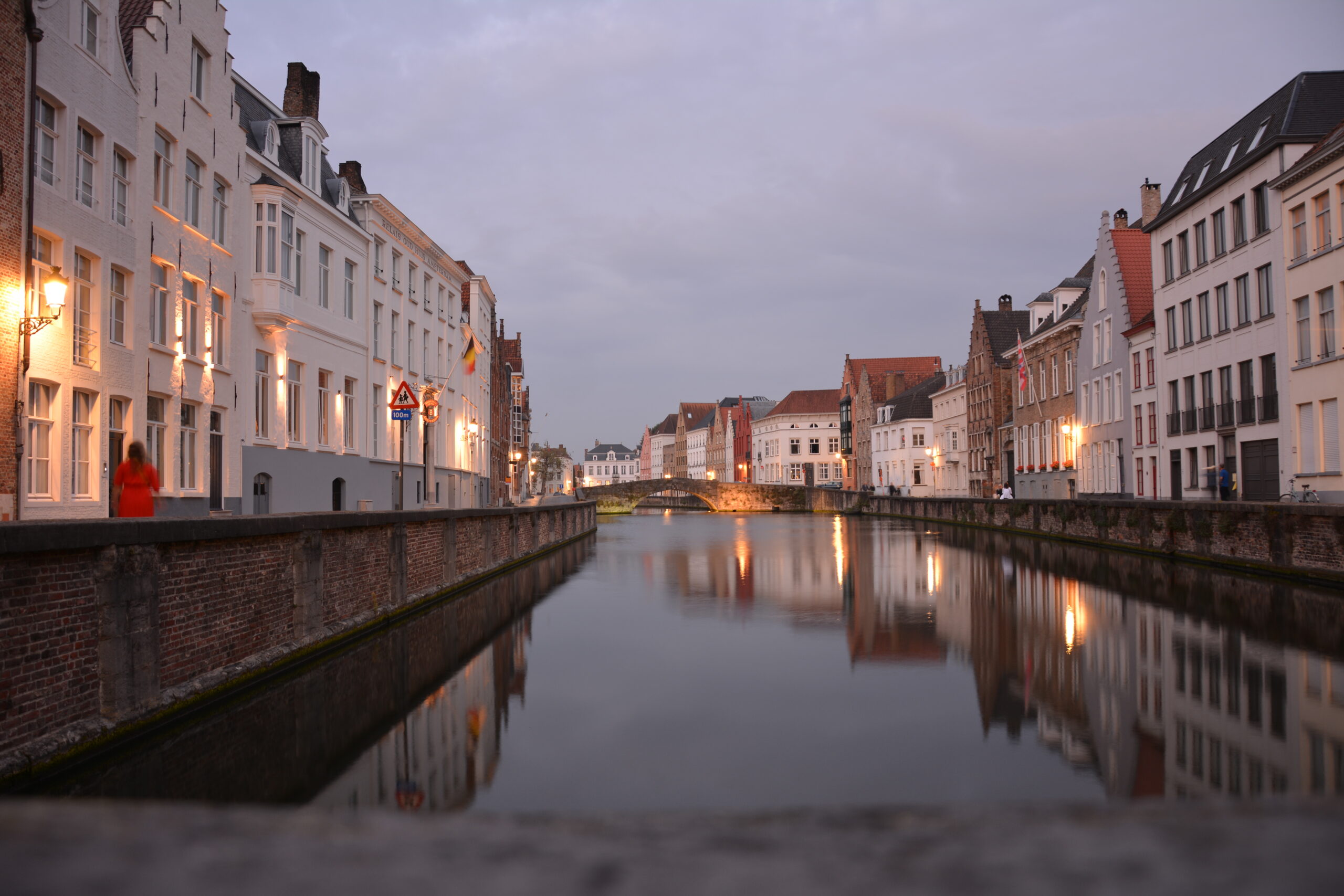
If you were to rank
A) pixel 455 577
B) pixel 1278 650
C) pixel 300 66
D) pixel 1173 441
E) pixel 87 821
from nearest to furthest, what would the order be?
pixel 87 821, pixel 1278 650, pixel 455 577, pixel 300 66, pixel 1173 441

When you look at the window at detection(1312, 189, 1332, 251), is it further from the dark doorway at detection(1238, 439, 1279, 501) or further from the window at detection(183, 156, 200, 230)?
the window at detection(183, 156, 200, 230)

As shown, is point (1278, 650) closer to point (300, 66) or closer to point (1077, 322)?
point (300, 66)

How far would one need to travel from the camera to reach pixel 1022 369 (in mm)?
52031

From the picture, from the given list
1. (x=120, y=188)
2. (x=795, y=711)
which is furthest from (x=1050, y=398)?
(x=795, y=711)

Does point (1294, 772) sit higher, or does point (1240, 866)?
point (1240, 866)

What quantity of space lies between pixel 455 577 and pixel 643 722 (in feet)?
35.4

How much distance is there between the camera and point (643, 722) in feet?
28.7

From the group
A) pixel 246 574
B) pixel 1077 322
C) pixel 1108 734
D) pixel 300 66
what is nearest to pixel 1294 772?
pixel 1108 734

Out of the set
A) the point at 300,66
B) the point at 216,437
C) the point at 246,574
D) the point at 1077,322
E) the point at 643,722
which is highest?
the point at 300,66

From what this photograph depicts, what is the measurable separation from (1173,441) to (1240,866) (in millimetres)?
39281

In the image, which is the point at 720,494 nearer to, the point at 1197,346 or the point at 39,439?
the point at 1197,346

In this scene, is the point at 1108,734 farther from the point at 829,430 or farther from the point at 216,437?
the point at 829,430

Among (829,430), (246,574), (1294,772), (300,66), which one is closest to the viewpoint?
(1294,772)

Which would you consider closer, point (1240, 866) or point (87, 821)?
point (1240, 866)
